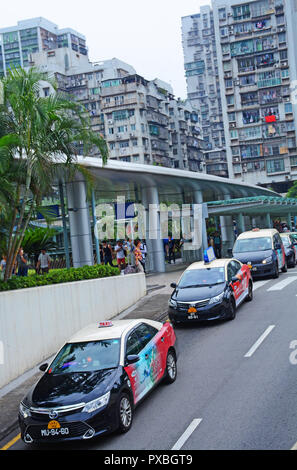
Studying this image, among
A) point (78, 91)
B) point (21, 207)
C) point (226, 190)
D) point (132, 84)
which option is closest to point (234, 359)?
point (21, 207)

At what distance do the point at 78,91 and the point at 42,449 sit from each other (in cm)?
9571

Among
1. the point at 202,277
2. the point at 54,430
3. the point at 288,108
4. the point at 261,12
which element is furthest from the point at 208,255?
the point at 261,12

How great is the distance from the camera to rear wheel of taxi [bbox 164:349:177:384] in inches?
409

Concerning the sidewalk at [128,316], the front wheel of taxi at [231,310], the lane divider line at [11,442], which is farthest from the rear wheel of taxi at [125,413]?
the front wheel of taxi at [231,310]

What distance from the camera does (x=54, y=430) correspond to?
7.73 meters

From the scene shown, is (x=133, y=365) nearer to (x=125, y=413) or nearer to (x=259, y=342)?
(x=125, y=413)

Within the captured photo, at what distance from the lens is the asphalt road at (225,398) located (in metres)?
7.32

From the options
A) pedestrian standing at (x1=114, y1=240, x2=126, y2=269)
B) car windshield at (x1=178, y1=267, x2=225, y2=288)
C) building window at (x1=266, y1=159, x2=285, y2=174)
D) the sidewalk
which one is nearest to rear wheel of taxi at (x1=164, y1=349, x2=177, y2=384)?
the sidewalk

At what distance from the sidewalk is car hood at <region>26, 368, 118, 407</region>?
1.09 metres

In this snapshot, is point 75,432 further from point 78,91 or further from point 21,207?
point 78,91

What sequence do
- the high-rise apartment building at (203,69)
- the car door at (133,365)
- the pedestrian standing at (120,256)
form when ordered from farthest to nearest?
the high-rise apartment building at (203,69) → the pedestrian standing at (120,256) → the car door at (133,365)

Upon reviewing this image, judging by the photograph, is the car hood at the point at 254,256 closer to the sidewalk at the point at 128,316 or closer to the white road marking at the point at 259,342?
the sidewalk at the point at 128,316

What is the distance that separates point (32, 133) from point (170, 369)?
6973mm

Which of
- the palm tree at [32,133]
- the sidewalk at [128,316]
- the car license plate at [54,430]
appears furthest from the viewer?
the palm tree at [32,133]
